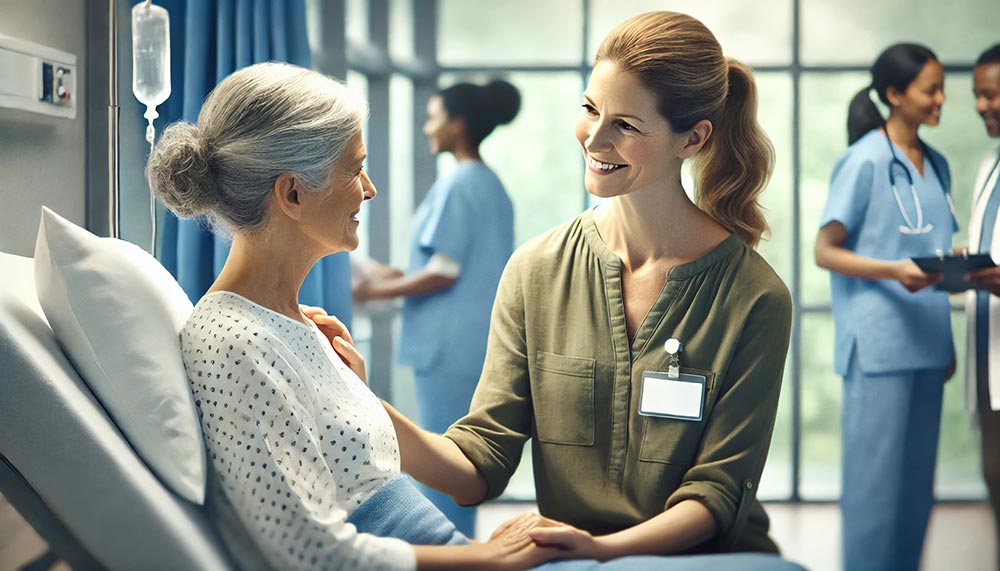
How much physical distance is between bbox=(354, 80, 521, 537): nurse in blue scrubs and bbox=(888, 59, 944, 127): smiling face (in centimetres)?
132

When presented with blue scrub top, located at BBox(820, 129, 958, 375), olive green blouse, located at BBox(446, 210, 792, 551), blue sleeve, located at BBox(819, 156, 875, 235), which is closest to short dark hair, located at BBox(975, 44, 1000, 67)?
blue scrub top, located at BBox(820, 129, 958, 375)

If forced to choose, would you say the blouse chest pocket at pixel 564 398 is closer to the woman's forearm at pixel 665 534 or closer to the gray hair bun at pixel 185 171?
the woman's forearm at pixel 665 534

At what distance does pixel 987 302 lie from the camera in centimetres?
306

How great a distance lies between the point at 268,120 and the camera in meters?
1.46

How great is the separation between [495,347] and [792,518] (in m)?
1.98

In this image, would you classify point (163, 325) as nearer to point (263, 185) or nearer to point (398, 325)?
point (263, 185)

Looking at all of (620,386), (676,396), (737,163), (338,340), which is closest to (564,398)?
(620,386)

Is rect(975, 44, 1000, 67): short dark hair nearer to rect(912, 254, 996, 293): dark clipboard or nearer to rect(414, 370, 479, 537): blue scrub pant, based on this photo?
rect(912, 254, 996, 293): dark clipboard

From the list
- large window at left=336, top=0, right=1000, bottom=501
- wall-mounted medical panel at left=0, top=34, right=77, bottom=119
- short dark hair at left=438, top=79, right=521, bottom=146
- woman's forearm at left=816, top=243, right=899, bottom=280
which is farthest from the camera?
short dark hair at left=438, top=79, right=521, bottom=146

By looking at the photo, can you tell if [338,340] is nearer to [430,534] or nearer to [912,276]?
[430,534]

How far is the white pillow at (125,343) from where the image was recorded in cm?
138

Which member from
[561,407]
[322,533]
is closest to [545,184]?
[561,407]

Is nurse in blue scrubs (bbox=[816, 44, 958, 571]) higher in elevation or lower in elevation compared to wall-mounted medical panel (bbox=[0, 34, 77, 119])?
lower

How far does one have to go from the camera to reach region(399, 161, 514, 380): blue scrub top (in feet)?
10.8
